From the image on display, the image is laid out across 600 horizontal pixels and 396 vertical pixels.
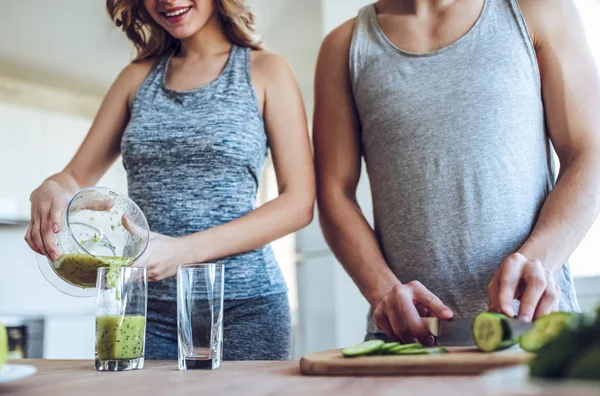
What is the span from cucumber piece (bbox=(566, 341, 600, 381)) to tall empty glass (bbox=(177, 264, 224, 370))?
58cm

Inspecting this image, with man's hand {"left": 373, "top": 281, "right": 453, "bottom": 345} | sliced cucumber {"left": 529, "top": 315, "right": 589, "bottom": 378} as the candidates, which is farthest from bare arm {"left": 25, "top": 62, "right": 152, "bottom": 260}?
sliced cucumber {"left": 529, "top": 315, "right": 589, "bottom": 378}

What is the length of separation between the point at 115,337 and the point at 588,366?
26.6 inches

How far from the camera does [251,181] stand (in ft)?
4.52

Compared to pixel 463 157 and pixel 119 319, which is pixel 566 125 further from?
pixel 119 319

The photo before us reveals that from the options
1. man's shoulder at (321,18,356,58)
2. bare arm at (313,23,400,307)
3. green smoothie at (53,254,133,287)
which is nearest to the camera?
green smoothie at (53,254,133,287)

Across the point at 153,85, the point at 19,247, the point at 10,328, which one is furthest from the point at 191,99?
the point at 19,247

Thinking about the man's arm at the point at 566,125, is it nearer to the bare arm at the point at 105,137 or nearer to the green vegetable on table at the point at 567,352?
the green vegetable on table at the point at 567,352

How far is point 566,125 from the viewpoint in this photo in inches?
46.9

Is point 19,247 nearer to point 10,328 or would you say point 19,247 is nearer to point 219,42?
point 10,328

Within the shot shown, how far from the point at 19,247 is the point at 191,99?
3787 millimetres

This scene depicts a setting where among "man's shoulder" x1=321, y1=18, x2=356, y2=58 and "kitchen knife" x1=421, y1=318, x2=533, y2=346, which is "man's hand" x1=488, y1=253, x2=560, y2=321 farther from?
"man's shoulder" x1=321, y1=18, x2=356, y2=58

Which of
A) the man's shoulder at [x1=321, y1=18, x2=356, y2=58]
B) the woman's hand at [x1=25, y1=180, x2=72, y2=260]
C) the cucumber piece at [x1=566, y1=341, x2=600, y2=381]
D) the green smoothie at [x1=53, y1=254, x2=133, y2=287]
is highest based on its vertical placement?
the man's shoulder at [x1=321, y1=18, x2=356, y2=58]


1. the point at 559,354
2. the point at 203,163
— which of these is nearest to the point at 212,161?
the point at 203,163

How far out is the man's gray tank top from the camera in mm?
1173
